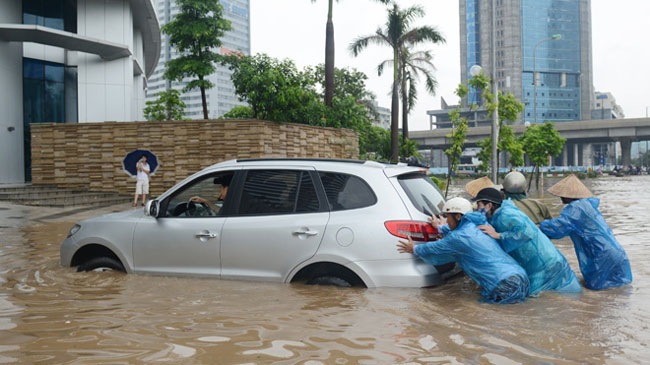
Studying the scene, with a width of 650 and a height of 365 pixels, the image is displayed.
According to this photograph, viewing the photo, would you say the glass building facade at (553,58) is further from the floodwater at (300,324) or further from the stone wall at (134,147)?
the floodwater at (300,324)

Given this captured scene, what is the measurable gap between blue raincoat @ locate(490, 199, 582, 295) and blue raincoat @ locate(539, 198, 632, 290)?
0.47m

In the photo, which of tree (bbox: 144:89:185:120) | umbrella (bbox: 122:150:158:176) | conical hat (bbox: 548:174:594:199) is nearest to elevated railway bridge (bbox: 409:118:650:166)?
tree (bbox: 144:89:185:120)

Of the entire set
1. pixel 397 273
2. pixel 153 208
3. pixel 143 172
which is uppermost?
pixel 143 172

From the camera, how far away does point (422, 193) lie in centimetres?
588

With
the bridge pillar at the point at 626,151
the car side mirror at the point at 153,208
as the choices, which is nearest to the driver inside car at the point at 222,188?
the car side mirror at the point at 153,208

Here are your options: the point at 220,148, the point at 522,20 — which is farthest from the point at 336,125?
the point at 522,20

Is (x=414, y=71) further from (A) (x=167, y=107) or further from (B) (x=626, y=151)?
(B) (x=626, y=151)

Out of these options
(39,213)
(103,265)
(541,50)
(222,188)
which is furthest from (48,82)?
(541,50)

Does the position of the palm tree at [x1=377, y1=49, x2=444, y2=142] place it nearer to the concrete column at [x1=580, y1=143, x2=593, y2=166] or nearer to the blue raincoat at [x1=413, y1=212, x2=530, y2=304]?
the blue raincoat at [x1=413, y1=212, x2=530, y2=304]

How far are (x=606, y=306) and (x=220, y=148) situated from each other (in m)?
16.5

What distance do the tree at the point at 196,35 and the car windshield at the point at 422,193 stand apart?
2348cm

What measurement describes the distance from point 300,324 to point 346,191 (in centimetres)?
130

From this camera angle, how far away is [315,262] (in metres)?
5.63

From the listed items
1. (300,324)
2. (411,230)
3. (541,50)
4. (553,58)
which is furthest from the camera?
(553,58)
